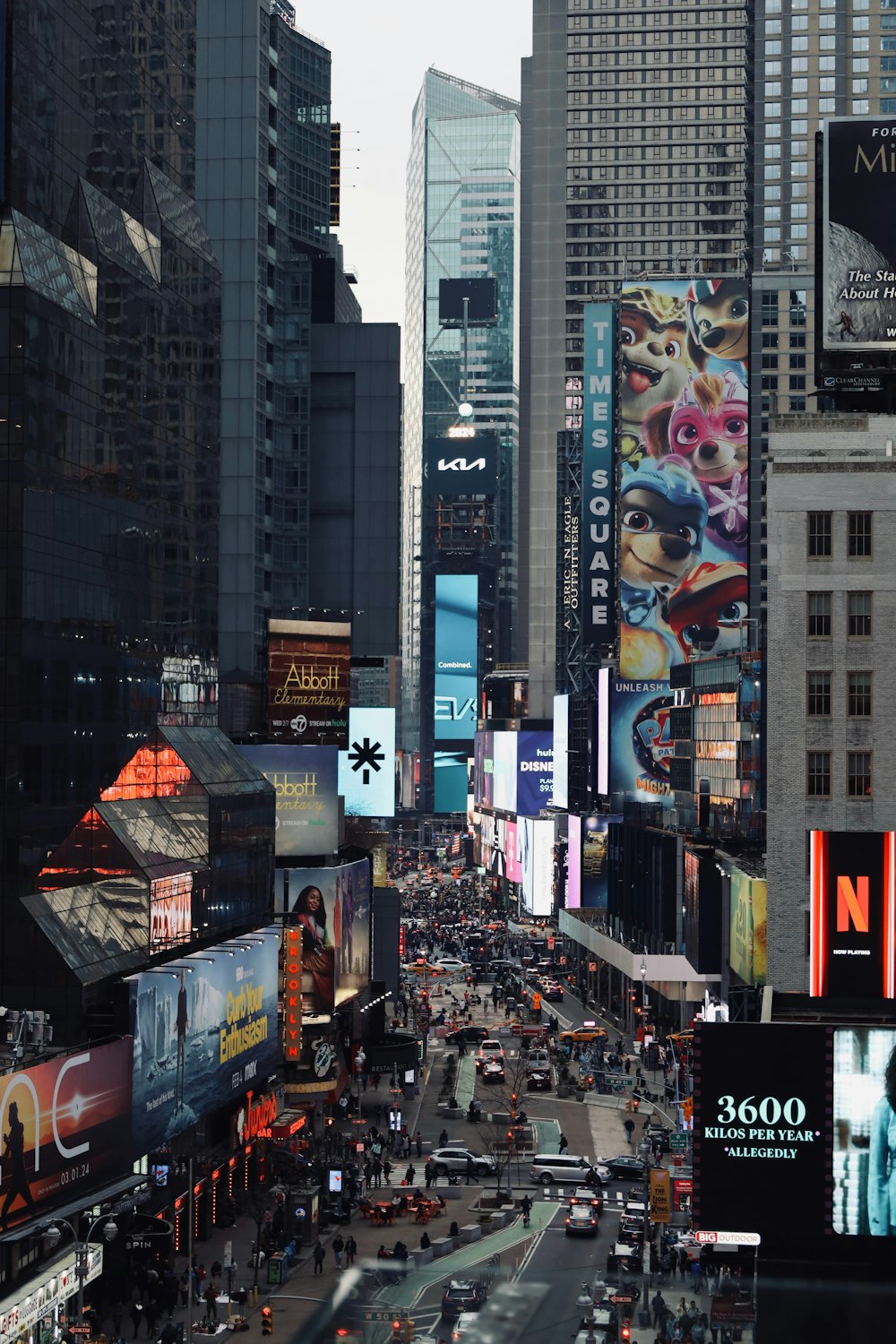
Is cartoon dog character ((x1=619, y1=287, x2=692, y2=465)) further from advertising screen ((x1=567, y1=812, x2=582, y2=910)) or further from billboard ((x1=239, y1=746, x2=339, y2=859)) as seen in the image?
billboard ((x1=239, y1=746, x2=339, y2=859))

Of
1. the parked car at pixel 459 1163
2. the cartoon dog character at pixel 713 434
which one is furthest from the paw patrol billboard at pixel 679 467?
the parked car at pixel 459 1163

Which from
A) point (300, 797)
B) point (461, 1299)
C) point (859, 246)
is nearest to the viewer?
point (461, 1299)

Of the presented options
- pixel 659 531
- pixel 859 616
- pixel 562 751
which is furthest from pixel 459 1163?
pixel 562 751

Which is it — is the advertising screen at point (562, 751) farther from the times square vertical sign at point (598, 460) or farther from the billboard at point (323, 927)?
the billboard at point (323, 927)

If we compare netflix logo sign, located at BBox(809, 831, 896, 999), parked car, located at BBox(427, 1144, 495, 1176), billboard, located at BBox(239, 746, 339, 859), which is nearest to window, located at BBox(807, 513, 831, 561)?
netflix logo sign, located at BBox(809, 831, 896, 999)

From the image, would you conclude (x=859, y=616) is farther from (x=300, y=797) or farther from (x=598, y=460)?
(x=598, y=460)
